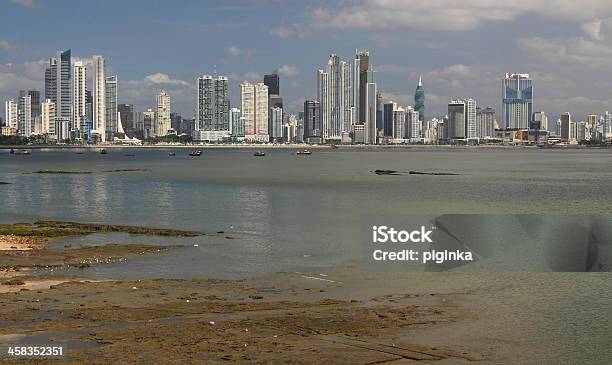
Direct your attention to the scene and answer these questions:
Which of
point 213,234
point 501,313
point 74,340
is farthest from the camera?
point 213,234

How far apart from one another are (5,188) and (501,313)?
83556 millimetres

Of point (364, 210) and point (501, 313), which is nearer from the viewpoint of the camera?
point (501, 313)

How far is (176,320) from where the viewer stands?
922 inches

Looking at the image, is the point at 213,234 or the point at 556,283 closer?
the point at 556,283

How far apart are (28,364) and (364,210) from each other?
5095cm

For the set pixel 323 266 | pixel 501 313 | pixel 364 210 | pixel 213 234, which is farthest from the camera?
pixel 364 210

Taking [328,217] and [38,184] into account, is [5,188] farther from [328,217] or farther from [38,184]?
[328,217]

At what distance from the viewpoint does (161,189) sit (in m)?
95.6

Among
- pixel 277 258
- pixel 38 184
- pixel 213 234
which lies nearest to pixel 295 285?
pixel 277 258

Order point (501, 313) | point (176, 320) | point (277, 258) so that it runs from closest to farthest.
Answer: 1. point (176, 320)
2. point (501, 313)
3. point (277, 258)

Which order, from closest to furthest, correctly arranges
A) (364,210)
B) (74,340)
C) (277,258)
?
(74,340)
(277,258)
(364,210)

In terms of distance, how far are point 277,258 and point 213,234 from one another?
1158 centimetres

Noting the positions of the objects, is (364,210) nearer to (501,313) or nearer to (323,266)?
(323,266)

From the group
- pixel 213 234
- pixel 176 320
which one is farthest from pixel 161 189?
pixel 176 320
